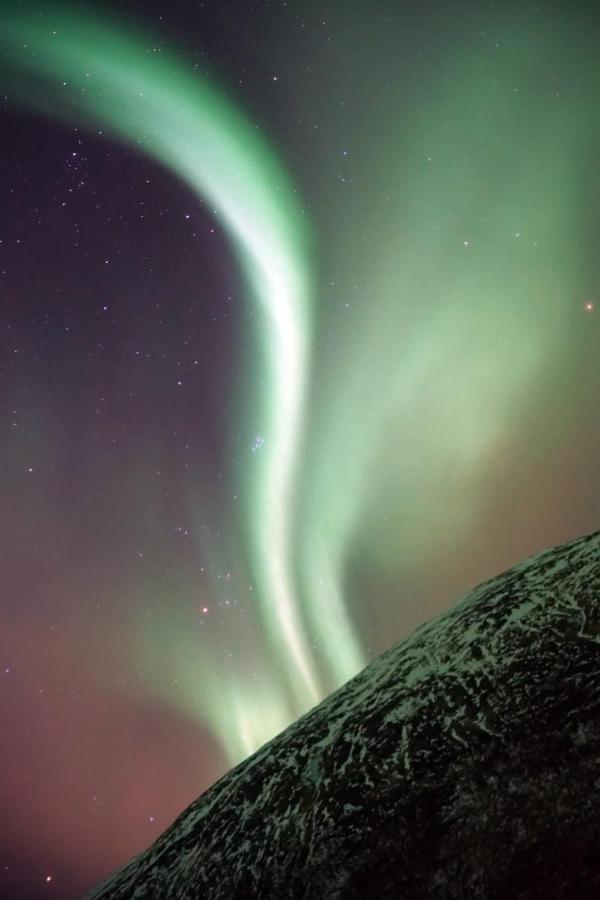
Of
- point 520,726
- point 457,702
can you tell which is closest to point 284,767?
point 457,702

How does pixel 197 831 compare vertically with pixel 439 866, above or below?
above

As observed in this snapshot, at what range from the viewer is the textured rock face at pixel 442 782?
8070 mm

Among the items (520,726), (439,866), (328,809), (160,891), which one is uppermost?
(160,891)

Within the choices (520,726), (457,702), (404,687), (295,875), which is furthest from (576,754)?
(295,875)

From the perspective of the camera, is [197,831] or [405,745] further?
[197,831]

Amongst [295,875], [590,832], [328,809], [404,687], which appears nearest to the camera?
[590,832]

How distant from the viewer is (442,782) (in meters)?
9.33

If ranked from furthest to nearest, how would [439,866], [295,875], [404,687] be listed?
[404,687], [295,875], [439,866]

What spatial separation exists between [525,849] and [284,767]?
5.16m

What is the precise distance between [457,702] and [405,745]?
115cm

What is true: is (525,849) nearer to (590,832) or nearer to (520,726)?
(590,832)

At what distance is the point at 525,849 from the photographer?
789 cm

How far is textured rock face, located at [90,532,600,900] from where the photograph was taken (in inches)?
318

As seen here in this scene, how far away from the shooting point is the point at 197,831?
11977 millimetres
